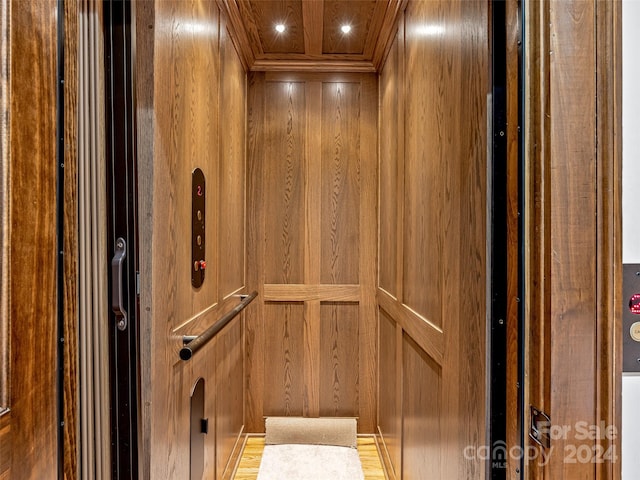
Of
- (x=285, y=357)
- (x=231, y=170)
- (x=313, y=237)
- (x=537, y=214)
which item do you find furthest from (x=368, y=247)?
(x=537, y=214)

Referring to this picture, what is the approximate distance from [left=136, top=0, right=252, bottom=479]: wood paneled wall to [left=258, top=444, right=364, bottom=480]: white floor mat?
0.34 metres

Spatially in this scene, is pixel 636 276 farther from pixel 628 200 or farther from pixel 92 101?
pixel 92 101

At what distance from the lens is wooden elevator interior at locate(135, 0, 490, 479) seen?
4.14 ft

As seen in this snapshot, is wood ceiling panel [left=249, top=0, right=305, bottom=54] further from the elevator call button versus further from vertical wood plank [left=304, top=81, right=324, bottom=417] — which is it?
the elevator call button

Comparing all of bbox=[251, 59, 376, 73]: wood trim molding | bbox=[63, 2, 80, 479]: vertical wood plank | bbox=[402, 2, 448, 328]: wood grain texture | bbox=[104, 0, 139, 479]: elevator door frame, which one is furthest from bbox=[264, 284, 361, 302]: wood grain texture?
bbox=[63, 2, 80, 479]: vertical wood plank

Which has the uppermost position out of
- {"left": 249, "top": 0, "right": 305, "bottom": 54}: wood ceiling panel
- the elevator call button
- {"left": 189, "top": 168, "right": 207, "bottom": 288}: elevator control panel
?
{"left": 249, "top": 0, "right": 305, "bottom": 54}: wood ceiling panel

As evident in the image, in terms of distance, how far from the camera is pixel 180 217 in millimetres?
1549

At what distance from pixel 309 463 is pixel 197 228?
1724mm

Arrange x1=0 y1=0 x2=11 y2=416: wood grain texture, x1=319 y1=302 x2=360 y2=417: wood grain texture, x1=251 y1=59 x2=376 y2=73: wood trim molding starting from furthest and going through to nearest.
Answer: x1=319 y1=302 x2=360 y2=417: wood grain texture < x1=251 y1=59 x2=376 y2=73: wood trim molding < x1=0 y1=0 x2=11 y2=416: wood grain texture

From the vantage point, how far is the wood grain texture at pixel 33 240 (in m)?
0.74

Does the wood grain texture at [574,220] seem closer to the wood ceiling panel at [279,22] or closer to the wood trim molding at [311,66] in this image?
the wood ceiling panel at [279,22]

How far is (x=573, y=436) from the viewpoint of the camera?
81 centimetres

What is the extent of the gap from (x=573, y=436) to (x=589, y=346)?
161 millimetres

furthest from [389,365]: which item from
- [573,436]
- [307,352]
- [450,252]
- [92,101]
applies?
[92,101]
